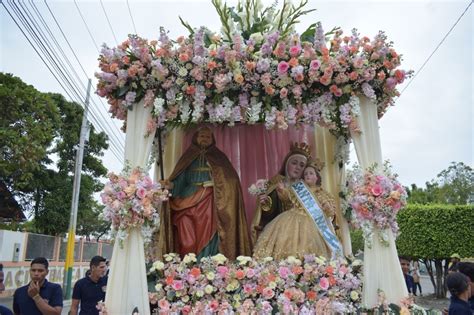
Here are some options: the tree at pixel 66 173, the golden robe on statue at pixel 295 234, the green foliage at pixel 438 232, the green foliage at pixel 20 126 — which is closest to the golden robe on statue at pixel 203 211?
the golden robe on statue at pixel 295 234

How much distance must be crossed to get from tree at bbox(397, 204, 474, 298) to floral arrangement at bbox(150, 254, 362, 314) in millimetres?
10815

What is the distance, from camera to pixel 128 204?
4.25m

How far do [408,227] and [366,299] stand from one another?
36.8ft

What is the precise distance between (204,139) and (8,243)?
976 cm

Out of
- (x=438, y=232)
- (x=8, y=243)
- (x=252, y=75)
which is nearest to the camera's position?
(x=252, y=75)

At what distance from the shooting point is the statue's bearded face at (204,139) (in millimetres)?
5754

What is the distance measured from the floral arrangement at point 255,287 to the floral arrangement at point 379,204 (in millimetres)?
533

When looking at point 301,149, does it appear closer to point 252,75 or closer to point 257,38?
point 252,75

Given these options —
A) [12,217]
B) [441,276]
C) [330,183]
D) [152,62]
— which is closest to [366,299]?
[330,183]

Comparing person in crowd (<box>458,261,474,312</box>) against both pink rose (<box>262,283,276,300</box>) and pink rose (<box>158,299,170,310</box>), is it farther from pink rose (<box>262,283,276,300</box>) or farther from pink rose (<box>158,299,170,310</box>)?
pink rose (<box>158,299,170,310</box>)

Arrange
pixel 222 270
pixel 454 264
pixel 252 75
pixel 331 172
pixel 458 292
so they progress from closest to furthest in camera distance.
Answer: pixel 458 292 → pixel 222 270 → pixel 252 75 → pixel 331 172 → pixel 454 264

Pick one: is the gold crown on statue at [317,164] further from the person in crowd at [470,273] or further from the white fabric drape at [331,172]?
the person in crowd at [470,273]

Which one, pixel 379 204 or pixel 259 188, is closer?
pixel 379 204

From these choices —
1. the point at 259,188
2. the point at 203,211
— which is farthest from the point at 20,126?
the point at 259,188
